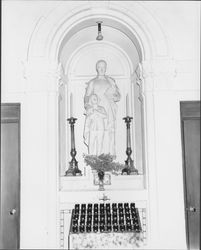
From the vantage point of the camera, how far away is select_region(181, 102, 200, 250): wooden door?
548cm

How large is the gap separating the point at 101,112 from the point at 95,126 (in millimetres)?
284

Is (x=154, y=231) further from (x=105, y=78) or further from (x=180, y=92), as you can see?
(x=105, y=78)

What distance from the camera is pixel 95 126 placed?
646 centimetres

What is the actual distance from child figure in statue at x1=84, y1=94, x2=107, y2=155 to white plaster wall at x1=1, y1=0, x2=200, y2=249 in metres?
1.21

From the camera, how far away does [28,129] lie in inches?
211

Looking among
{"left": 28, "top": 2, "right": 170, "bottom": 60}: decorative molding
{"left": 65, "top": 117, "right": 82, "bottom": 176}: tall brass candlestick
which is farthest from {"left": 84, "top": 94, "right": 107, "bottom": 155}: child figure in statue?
{"left": 28, "top": 2, "right": 170, "bottom": 60}: decorative molding

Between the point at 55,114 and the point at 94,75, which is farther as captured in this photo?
the point at 94,75

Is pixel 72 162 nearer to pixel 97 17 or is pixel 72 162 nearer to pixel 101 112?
→ pixel 101 112

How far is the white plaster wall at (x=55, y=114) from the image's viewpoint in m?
5.20

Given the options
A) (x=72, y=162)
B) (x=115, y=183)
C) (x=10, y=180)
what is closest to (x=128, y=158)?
(x=115, y=183)

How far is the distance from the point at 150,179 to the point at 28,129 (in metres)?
2.02

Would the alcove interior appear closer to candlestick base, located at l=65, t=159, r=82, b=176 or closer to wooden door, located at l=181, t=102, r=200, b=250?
candlestick base, located at l=65, t=159, r=82, b=176

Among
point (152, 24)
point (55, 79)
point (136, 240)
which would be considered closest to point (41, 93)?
point (55, 79)

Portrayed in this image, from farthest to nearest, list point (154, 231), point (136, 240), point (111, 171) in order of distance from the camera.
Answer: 1. point (111, 171)
2. point (154, 231)
3. point (136, 240)
